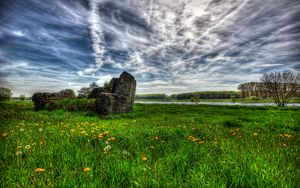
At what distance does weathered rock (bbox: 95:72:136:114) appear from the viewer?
14672mm

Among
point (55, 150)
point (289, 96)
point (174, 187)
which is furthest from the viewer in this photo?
point (289, 96)

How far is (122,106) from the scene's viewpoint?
16016mm

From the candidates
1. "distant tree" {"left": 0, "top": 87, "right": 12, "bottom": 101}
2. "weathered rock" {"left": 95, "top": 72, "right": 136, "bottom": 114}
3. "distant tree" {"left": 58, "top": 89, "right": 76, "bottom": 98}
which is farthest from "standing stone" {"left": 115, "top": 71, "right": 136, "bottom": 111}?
"distant tree" {"left": 58, "top": 89, "right": 76, "bottom": 98}

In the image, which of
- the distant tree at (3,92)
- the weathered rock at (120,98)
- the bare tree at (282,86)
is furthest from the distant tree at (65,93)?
the bare tree at (282,86)

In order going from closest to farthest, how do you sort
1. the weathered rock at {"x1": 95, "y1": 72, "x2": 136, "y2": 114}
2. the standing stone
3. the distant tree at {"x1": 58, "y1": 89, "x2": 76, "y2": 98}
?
1. the weathered rock at {"x1": 95, "y1": 72, "x2": 136, "y2": 114}
2. the standing stone
3. the distant tree at {"x1": 58, "y1": 89, "x2": 76, "y2": 98}

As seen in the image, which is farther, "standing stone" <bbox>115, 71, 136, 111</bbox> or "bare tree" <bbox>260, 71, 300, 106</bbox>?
"bare tree" <bbox>260, 71, 300, 106</bbox>

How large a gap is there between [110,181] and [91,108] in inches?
622

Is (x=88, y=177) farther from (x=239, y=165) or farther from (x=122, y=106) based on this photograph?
(x=122, y=106)

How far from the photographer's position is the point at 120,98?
15.9m

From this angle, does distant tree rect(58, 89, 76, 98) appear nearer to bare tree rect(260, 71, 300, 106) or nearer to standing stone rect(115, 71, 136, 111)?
standing stone rect(115, 71, 136, 111)

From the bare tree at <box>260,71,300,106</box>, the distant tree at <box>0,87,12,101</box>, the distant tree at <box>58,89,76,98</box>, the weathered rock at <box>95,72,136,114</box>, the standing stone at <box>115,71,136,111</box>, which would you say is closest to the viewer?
the distant tree at <box>0,87,12,101</box>

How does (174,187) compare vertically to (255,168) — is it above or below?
below

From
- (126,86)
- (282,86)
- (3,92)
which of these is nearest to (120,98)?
(126,86)

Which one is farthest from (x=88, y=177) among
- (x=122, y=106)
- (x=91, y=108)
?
(x=91, y=108)
